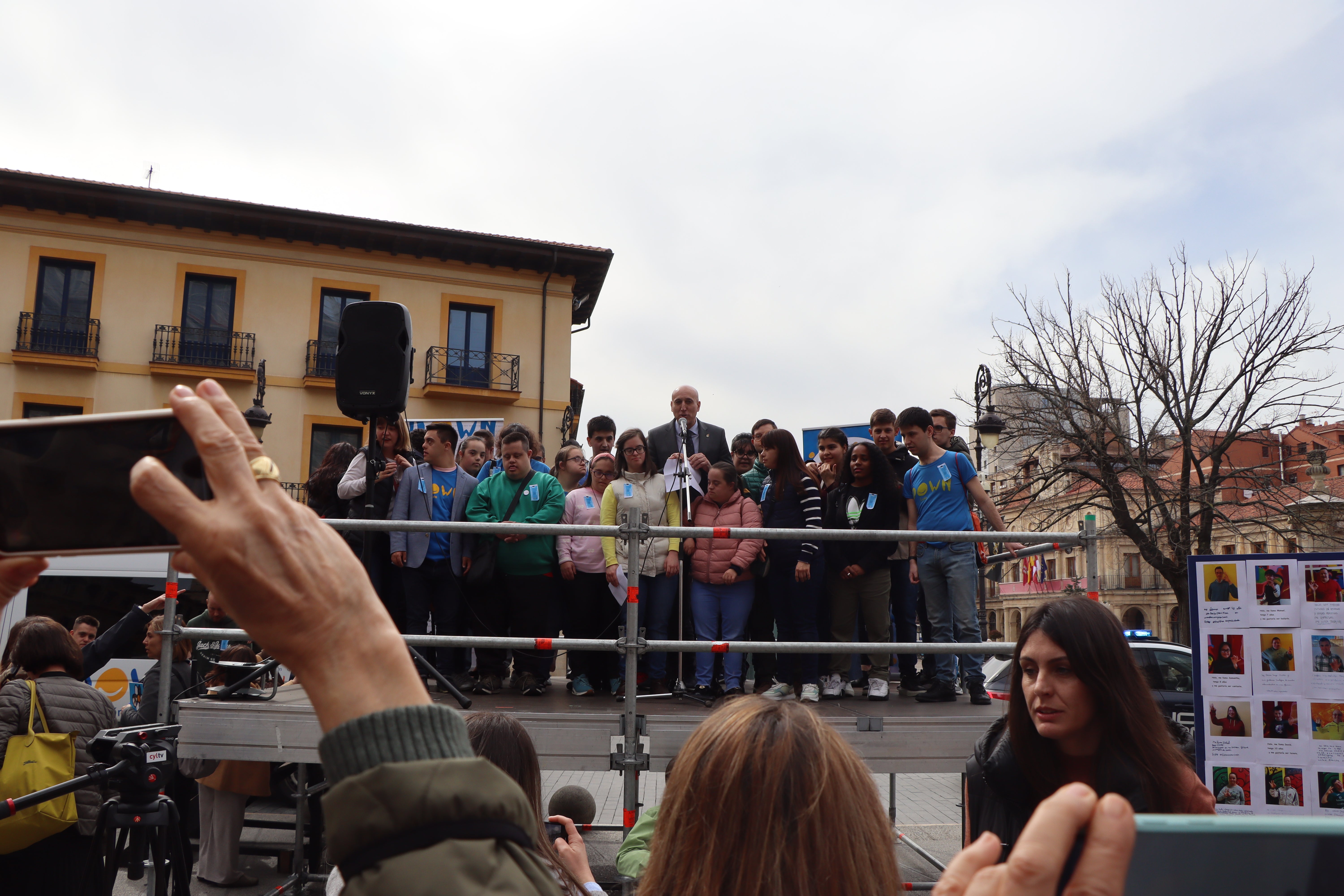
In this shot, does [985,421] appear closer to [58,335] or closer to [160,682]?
[160,682]

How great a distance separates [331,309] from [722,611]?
2180 cm

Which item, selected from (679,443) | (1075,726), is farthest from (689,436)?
(1075,726)

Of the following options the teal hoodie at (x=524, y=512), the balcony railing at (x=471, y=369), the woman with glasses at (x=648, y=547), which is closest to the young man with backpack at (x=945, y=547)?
the woman with glasses at (x=648, y=547)

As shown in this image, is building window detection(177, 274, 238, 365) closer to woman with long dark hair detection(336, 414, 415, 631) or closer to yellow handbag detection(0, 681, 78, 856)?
woman with long dark hair detection(336, 414, 415, 631)

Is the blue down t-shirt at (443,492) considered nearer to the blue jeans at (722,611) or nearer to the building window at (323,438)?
the blue jeans at (722,611)

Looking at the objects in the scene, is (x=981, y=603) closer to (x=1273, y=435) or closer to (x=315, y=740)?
(x=315, y=740)

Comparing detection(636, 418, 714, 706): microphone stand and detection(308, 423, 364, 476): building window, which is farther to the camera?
detection(308, 423, 364, 476): building window

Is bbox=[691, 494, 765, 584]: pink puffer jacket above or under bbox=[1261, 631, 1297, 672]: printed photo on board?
above

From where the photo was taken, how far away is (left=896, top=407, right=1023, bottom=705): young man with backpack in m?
6.11

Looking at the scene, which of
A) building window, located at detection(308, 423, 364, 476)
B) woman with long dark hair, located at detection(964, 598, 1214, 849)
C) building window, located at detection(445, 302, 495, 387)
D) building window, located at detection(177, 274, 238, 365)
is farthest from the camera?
building window, located at detection(445, 302, 495, 387)

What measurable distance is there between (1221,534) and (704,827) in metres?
26.7

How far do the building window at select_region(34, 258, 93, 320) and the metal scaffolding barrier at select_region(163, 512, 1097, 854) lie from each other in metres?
22.6

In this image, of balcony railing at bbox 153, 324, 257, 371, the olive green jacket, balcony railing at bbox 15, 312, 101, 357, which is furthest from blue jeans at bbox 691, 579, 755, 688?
balcony railing at bbox 15, 312, 101, 357

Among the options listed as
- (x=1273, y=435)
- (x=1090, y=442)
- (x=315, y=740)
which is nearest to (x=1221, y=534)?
(x=1273, y=435)
